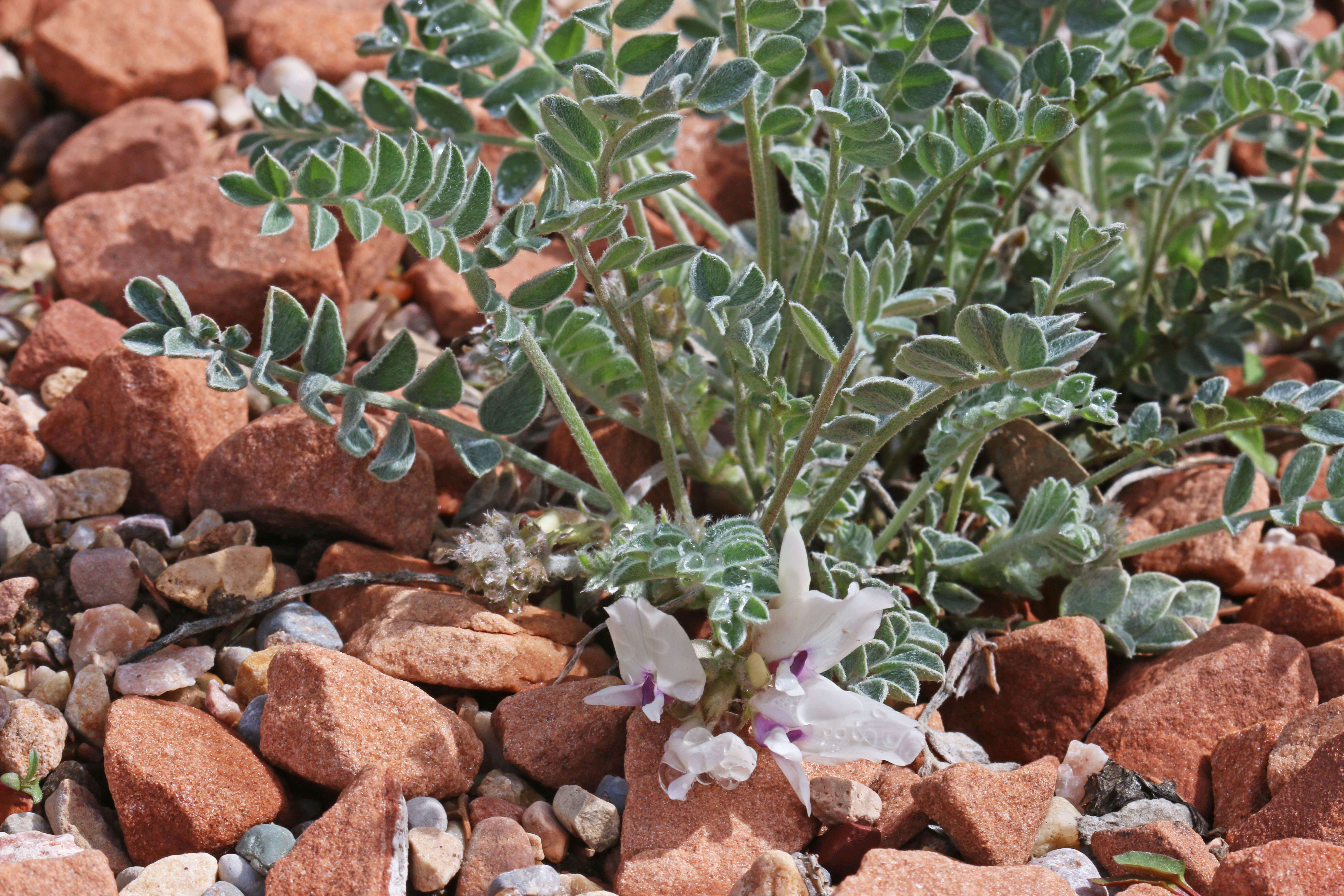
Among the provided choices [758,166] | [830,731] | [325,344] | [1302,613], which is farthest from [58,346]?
[1302,613]

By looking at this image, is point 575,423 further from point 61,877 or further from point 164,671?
point 61,877

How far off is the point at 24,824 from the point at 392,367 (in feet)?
3.07

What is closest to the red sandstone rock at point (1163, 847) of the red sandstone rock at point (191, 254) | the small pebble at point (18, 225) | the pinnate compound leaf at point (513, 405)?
the pinnate compound leaf at point (513, 405)

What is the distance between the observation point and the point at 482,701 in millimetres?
2236

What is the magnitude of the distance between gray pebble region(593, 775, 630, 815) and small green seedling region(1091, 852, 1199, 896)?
0.76 metres

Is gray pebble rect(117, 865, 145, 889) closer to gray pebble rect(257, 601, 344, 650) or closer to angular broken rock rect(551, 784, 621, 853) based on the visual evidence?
gray pebble rect(257, 601, 344, 650)

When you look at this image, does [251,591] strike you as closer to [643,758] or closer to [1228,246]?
[643,758]

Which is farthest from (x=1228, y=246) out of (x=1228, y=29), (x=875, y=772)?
(x=875, y=772)

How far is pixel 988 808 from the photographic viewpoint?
1.85 metres

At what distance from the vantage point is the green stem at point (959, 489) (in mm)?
2248

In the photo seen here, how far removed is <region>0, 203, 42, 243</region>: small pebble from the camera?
322 cm

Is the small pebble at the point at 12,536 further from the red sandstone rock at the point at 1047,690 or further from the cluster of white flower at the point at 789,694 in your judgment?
the red sandstone rock at the point at 1047,690

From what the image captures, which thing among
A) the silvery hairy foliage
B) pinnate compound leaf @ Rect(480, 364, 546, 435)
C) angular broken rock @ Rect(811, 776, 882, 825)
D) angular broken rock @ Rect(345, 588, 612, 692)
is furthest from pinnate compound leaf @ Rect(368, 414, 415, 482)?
angular broken rock @ Rect(811, 776, 882, 825)

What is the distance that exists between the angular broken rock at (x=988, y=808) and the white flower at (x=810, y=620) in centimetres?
26
